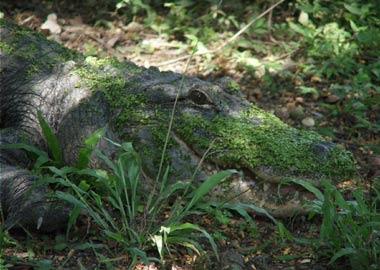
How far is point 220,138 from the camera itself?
4.59m

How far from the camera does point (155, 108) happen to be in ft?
15.9

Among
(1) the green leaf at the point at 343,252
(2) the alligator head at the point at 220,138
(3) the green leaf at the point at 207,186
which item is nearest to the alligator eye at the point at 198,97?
(2) the alligator head at the point at 220,138

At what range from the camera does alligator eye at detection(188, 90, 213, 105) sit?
16.0ft

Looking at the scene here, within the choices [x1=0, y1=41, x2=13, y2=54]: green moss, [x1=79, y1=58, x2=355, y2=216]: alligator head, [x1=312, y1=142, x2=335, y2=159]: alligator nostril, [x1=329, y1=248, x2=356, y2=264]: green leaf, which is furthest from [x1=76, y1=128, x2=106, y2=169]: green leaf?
[x1=0, y1=41, x2=13, y2=54]: green moss

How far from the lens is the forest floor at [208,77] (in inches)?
149

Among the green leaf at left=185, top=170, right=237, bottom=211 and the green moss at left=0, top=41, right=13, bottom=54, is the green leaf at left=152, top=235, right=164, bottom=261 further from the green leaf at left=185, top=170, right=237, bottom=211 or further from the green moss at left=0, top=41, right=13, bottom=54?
the green moss at left=0, top=41, right=13, bottom=54

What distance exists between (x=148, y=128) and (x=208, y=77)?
2135 mm

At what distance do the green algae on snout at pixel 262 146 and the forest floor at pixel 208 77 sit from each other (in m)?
0.24

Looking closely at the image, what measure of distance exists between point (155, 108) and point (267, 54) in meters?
2.53

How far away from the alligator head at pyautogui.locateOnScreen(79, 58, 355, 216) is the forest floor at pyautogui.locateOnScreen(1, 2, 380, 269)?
24 centimetres

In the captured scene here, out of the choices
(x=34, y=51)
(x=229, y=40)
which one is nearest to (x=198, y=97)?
(x=34, y=51)

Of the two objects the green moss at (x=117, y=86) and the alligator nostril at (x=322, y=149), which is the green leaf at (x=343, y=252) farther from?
the green moss at (x=117, y=86)

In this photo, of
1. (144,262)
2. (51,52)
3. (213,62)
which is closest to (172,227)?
(144,262)

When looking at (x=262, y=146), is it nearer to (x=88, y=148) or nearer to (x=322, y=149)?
(x=322, y=149)
